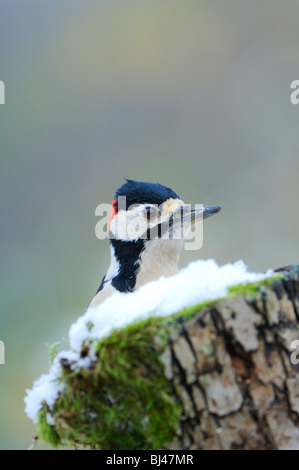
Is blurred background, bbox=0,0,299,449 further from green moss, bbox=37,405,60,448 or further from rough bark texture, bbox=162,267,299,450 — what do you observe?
rough bark texture, bbox=162,267,299,450

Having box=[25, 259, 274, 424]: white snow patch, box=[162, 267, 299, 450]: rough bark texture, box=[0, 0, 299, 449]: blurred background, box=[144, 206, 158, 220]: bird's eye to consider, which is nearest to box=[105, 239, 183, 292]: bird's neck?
box=[144, 206, 158, 220]: bird's eye

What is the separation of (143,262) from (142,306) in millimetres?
1476

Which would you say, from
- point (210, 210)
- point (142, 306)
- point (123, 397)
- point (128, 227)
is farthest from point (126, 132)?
point (123, 397)

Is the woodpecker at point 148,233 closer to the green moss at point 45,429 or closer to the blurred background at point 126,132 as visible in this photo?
the green moss at point 45,429

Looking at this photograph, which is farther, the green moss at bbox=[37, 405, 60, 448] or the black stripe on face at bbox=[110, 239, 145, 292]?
the black stripe on face at bbox=[110, 239, 145, 292]

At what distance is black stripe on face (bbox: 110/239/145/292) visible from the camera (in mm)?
2924

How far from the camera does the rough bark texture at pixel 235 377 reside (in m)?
1.38

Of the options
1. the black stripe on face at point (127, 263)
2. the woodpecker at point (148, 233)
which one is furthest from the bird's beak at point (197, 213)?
the black stripe on face at point (127, 263)

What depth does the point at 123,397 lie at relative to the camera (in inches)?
55.9

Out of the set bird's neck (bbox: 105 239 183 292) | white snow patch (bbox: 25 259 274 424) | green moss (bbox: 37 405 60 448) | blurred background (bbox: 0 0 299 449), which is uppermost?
blurred background (bbox: 0 0 299 449)

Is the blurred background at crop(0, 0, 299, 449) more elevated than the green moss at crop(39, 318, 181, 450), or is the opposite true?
the blurred background at crop(0, 0, 299, 449)

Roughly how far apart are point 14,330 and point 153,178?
117 inches

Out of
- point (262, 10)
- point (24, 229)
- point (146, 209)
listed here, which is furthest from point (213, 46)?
point (146, 209)

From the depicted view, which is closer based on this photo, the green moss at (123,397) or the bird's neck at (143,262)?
the green moss at (123,397)
